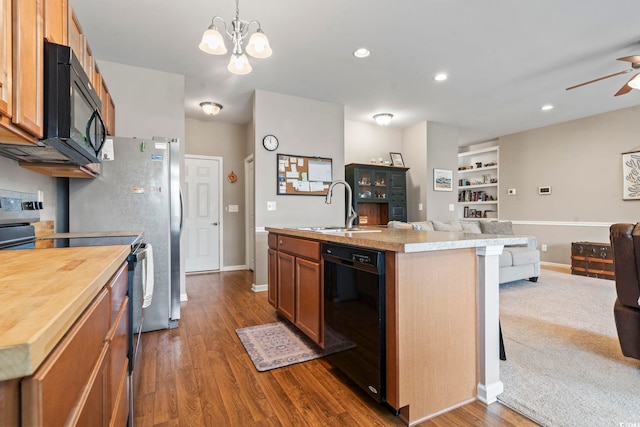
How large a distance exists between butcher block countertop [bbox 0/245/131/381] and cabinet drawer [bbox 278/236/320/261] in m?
1.29

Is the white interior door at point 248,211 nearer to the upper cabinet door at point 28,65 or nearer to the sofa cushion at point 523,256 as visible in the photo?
the sofa cushion at point 523,256

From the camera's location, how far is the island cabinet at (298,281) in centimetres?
212

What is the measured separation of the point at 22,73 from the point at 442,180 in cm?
589

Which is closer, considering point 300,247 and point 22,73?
point 22,73

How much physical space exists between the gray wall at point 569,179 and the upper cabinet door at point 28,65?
7142 mm

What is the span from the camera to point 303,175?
4457 mm

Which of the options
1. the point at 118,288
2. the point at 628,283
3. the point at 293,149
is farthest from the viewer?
the point at 293,149

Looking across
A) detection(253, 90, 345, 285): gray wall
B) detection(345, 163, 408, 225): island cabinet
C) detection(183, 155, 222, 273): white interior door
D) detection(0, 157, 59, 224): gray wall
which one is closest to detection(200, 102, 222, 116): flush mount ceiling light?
detection(253, 90, 345, 285): gray wall

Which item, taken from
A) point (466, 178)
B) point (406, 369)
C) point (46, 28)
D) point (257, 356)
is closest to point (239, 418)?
point (257, 356)

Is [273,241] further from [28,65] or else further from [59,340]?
[59,340]

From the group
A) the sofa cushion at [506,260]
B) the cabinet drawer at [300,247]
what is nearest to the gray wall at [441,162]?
the sofa cushion at [506,260]

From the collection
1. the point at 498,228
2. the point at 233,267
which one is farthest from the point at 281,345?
the point at 498,228

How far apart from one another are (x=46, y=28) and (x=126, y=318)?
133 centimetres

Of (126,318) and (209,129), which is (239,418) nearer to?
(126,318)
